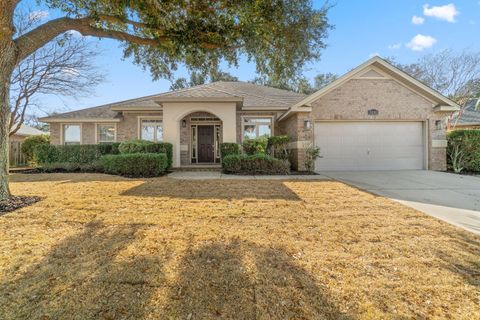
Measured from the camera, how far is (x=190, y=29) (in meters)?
6.91

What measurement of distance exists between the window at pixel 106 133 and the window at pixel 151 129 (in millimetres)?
1967

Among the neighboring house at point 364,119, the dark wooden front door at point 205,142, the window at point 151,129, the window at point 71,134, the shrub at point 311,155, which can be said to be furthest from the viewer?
the dark wooden front door at point 205,142

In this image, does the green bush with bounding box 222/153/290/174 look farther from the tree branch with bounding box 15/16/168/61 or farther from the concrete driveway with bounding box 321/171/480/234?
the tree branch with bounding box 15/16/168/61

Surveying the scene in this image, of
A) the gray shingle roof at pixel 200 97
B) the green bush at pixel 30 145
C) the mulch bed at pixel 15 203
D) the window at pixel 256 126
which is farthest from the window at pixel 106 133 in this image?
the mulch bed at pixel 15 203

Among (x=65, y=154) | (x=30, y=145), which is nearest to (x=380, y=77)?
(x=65, y=154)

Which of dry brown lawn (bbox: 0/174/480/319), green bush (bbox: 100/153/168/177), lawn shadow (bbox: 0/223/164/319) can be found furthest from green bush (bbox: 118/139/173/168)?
lawn shadow (bbox: 0/223/164/319)

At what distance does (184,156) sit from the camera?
1469 cm

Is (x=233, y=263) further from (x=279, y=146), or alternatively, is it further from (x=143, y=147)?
(x=279, y=146)

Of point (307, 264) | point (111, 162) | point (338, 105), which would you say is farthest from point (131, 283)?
point (338, 105)

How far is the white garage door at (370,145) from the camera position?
12.0 m

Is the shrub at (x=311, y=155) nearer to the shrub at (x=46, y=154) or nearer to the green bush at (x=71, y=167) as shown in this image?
the green bush at (x=71, y=167)

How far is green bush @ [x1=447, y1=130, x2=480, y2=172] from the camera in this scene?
11164mm

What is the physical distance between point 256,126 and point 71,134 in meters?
11.4

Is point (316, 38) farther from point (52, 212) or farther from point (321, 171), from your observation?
point (52, 212)
